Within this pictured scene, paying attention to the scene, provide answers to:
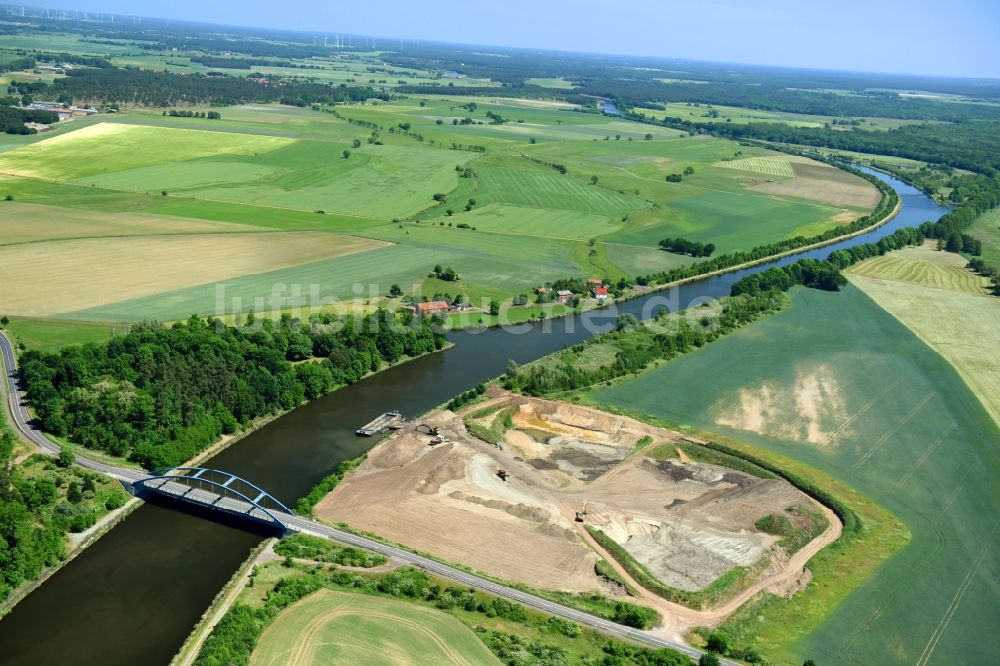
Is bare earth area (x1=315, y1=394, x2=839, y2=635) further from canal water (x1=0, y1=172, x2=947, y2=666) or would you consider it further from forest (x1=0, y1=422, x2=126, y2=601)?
forest (x1=0, y1=422, x2=126, y2=601)

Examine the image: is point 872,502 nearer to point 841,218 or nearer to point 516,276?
point 516,276

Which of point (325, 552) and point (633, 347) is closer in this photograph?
point (325, 552)

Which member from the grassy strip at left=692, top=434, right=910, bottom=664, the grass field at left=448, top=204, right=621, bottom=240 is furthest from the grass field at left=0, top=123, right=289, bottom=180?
the grassy strip at left=692, top=434, right=910, bottom=664

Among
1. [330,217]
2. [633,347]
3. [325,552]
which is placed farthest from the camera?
[330,217]

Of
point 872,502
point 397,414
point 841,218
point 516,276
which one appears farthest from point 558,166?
point 872,502

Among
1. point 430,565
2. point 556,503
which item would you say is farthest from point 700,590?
point 430,565

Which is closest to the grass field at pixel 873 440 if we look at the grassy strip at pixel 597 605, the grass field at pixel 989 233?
the grassy strip at pixel 597 605

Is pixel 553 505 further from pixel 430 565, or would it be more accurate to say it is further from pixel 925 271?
pixel 925 271
